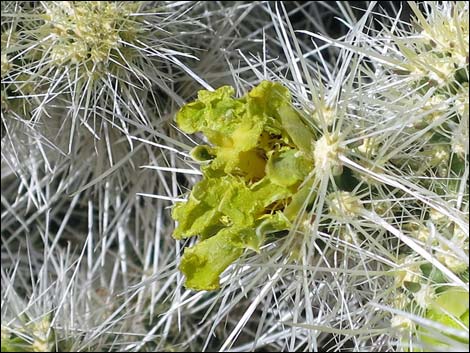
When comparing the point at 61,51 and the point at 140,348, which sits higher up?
the point at 61,51

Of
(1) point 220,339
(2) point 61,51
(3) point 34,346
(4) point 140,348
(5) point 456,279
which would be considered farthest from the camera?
(1) point 220,339

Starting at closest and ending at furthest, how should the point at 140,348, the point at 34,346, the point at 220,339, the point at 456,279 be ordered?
the point at 456,279
the point at 34,346
the point at 140,348
the point at 220,339

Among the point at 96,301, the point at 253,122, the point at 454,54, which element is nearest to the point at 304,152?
the point at 253,122

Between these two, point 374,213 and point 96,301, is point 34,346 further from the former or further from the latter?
point 374,213

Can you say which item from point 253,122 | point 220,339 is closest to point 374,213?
point 253,122

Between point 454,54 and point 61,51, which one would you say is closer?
point 454,54

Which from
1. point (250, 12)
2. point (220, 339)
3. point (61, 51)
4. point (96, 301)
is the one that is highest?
point (61, 51)
